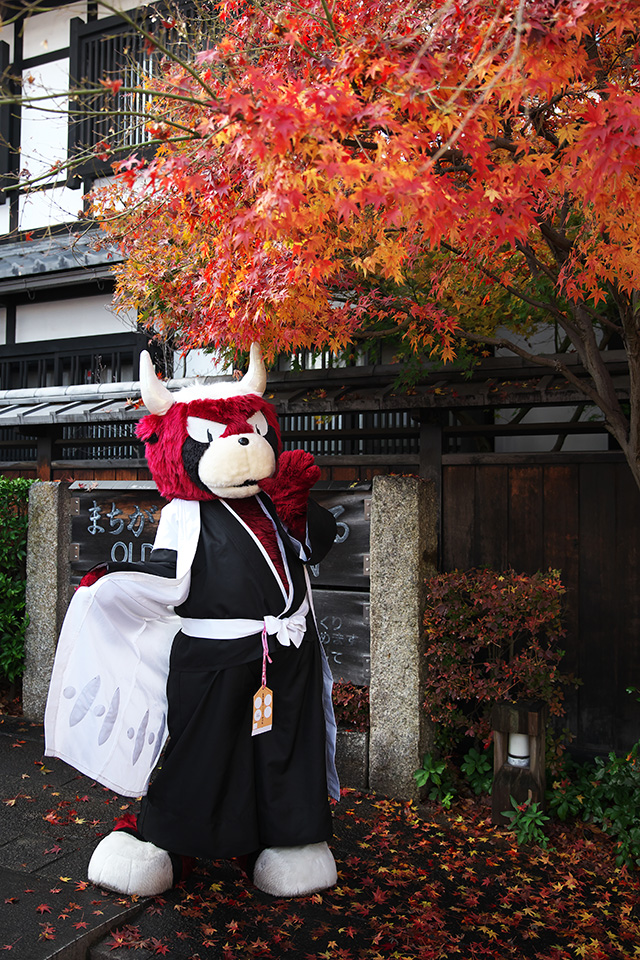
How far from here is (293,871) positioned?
3.74m

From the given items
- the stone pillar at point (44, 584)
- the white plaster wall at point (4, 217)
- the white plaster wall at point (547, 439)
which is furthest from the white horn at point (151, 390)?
the white plaster wall at point (4, 217)

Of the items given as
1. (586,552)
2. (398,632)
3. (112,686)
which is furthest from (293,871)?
(586,552)

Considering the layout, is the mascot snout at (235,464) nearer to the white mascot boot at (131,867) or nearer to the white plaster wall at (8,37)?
the white mascot boot at (131,867)

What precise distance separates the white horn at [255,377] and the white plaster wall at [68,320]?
4.98 meters

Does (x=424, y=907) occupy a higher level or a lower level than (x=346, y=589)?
lower

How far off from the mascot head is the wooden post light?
7.32ft

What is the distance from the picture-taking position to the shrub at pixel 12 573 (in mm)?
6598

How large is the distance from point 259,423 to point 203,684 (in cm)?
140

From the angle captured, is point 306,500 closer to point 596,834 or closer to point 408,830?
point 408,830

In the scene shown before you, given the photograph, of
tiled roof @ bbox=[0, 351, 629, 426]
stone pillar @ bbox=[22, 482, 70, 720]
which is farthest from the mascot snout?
stone pillar @ bbox=[22, 482, 70, 720]

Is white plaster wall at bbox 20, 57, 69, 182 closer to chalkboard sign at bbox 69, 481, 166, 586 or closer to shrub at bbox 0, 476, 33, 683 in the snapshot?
shrub at bbox 0, 476, 33, 683

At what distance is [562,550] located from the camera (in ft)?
17.9

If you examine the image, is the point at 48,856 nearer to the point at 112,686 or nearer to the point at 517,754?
the point at 112,686

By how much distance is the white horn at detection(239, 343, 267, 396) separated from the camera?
13.9ft
